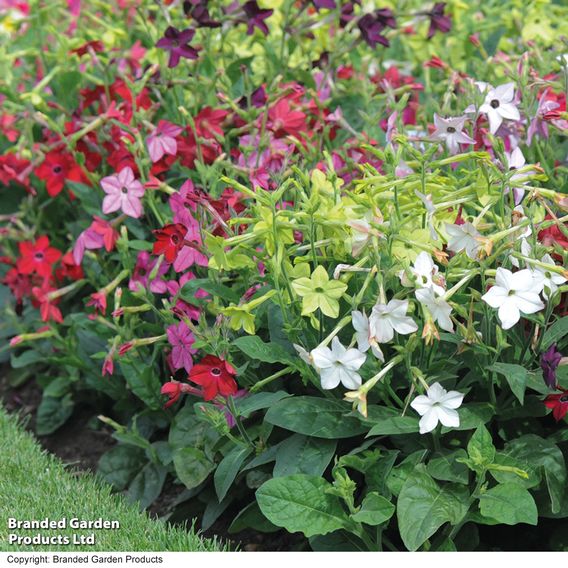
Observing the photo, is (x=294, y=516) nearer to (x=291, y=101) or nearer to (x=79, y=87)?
(x=291, y=101)

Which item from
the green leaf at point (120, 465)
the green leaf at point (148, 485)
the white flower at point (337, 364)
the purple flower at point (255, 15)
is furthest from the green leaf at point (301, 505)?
the purple flower at point (255, 15)

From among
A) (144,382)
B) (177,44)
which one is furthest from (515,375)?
(177,44)

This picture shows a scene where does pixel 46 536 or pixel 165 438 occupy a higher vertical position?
pixel 46 536

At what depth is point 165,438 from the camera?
3.12 meters

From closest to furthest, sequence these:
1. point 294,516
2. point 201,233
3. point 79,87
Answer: point 294,516 → point 201,233 → point 79,87

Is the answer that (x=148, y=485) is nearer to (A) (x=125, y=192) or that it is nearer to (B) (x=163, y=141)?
(A) (x=125, y=192)

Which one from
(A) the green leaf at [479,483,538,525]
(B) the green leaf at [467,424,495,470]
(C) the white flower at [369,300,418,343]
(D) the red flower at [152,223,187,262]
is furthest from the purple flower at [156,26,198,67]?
(A) the green leaf at [479,483,538,525]

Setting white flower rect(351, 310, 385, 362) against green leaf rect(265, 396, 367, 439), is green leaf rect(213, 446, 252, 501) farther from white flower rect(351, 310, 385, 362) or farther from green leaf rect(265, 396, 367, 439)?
white flower rect(351, 310, 385, 362)

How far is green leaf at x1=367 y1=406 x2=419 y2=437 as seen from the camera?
219cm

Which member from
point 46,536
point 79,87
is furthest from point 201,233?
point 79,87

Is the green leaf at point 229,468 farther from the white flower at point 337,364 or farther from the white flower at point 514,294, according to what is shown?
the white flower at point 514,294

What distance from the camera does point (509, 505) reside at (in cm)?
214

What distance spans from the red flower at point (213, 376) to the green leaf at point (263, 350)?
6 centimetres
